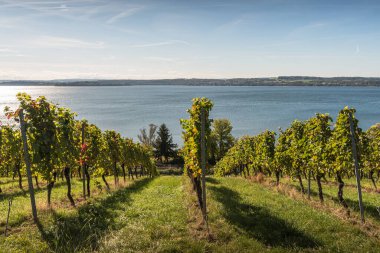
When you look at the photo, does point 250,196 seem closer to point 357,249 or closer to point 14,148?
point 357,249

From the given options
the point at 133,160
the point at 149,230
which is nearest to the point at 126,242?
the point at 149,230

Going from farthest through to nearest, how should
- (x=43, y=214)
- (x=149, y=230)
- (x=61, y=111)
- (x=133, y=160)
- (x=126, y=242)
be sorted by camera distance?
1. (x=133, y=160)
2. (x=61, y=111)
3. (x=43, y=214)
4. (x=149, y=230)
5. (x=126, y=242)

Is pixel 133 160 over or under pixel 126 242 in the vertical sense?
under

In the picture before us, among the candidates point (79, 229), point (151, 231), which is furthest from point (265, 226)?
point (79, 229)

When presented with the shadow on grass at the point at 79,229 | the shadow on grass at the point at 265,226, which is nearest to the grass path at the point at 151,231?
the shadow on grass at the point at 79,229

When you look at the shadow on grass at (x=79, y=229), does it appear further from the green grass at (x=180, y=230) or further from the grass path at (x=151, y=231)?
the grass path at (x=151, y=231)

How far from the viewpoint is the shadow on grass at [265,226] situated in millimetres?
11953

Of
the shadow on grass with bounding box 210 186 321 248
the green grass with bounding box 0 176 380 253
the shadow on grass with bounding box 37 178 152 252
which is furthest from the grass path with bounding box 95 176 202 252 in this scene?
the shadow on grass with bounding box 210 186 321 248

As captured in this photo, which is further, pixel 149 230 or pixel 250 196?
pixel 250 196

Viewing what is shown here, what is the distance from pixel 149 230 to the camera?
488 inches

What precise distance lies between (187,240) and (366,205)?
15.2 m

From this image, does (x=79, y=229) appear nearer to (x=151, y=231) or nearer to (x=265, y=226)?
(x=151, y=231)

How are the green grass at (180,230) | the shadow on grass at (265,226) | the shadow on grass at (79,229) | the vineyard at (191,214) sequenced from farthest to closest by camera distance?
the shadow on grass at (265,226) → the vineyard at (191,214) → the green grass at (180,230) → the shadow on grass at (79,229)

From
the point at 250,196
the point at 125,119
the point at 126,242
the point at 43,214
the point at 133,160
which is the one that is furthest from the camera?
the point at 125,119
